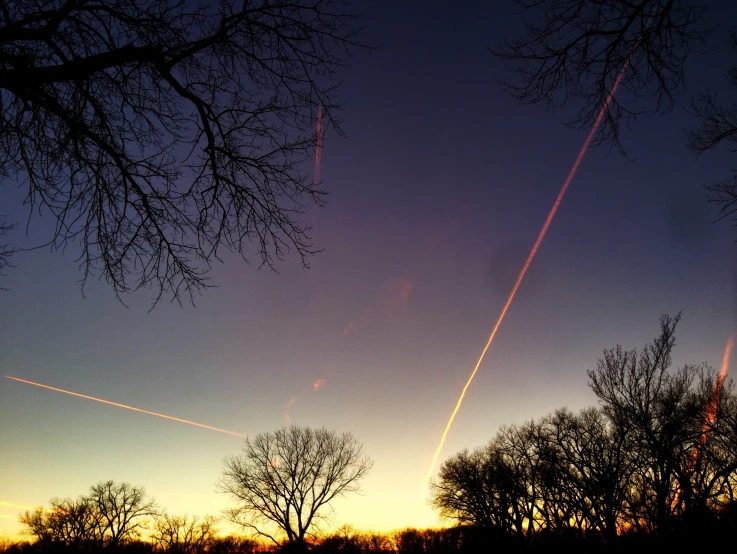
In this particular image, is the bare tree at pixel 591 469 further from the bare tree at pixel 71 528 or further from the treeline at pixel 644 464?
the bare tree at pixel 71 528

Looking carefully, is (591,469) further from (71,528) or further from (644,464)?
(71,528)

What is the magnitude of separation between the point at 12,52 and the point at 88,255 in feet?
6.04

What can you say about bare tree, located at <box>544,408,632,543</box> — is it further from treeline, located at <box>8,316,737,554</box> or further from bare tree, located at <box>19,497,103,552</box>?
bare tree, located at <box>19,497,103,552</box>

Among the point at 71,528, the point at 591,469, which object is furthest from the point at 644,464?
the point at 71,528

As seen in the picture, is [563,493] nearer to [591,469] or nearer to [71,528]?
[591,469]

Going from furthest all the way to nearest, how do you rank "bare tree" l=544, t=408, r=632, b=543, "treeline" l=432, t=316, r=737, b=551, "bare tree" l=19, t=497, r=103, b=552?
"bare tree" l=19, t=497, r=103, b=552, "bare tree" l=544, t=408, r=632, b=543, "treeline" l=432, t=316, r=737, b=551

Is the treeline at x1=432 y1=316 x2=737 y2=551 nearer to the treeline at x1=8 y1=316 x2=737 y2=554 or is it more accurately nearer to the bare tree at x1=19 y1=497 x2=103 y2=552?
the treeline at x1=8 y1=316 x2=737 y2=554

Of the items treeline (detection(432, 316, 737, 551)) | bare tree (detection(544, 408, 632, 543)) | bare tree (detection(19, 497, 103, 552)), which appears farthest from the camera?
bare tree (detection(19, 497, 103, 552))

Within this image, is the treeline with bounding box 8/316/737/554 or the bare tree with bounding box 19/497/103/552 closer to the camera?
the treeline with bounding box 8/316/737/554

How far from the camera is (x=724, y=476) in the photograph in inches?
765

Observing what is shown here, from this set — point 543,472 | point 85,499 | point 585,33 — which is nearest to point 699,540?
point 585,33

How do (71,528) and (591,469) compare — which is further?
(71,528)

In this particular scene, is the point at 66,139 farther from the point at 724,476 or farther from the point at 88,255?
the point at 724,476

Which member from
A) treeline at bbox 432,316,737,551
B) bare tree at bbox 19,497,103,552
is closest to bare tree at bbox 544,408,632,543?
treeline at bbox 432,316,737,551
